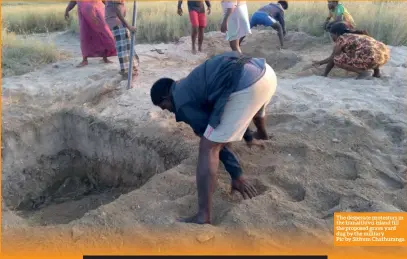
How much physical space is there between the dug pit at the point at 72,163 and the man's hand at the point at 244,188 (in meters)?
1.01

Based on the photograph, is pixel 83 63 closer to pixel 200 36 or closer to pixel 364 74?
pixel 200 36

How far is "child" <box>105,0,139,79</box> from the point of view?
546 centimetres

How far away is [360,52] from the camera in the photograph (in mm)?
5230

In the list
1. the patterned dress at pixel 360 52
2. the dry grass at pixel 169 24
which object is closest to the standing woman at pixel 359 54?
the patterned dress at pixel 360 52

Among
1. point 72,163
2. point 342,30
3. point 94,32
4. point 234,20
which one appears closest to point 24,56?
point 94,32

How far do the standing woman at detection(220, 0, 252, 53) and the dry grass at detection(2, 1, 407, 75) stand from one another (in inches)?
102

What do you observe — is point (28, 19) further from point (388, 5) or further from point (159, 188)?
point (159, 188)

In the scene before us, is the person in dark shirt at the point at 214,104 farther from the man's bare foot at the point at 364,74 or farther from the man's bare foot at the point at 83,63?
the man's bare foot at the point at 83,63

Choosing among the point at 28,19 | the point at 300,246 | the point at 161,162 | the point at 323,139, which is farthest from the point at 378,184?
the point at 28,19

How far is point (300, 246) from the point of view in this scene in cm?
263

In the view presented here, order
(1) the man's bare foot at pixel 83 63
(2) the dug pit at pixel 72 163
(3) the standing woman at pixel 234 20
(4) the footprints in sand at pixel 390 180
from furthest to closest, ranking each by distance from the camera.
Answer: (1) the man's bare foot at pixel 83 63, (3) the standing woman at pixel 234 20, (2) the dug pit at pixel 72 163, (4) the footprints in sand at pixel 390 180

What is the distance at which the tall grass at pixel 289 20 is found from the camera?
7.34 metres

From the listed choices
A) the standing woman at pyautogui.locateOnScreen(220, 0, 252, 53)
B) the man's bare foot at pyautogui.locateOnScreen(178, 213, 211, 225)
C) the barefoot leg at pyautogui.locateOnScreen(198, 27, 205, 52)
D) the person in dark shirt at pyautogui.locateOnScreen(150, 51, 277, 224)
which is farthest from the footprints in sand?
the barefoot leg at pyautogui.locateOnScreen(198, 27, 205, 52)

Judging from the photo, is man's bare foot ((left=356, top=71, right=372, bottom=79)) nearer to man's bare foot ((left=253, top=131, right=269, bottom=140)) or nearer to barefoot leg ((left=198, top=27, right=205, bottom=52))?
man's bare foot ((left=253, top=131, right=269, bottom=140))
